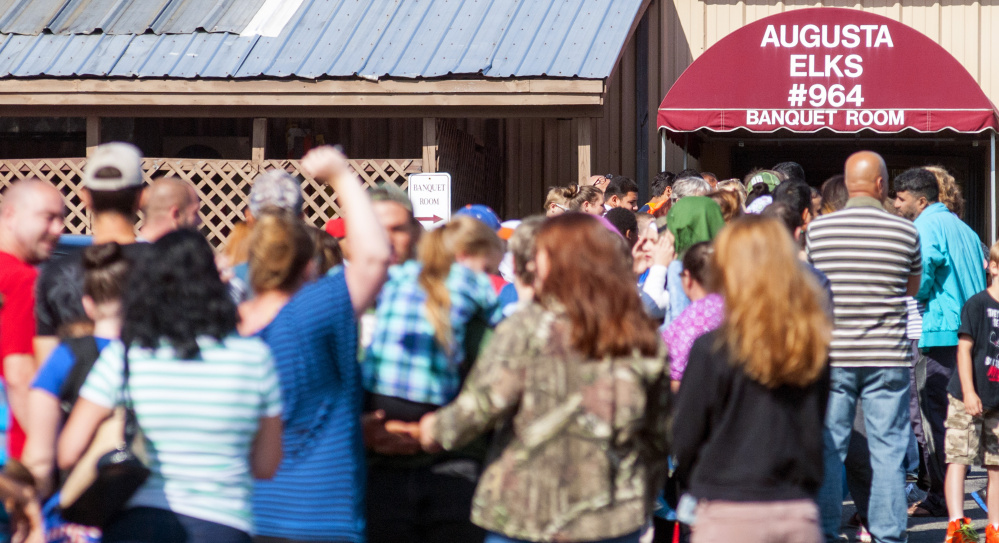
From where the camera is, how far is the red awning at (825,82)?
1088cm

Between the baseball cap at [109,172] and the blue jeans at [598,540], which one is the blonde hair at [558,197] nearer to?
the baseball cap at [109,172]

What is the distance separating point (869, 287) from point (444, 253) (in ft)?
8.36

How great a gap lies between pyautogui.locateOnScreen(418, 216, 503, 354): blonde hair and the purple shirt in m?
0.94

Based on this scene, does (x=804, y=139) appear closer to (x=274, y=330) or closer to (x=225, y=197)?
(x=225, y=197)

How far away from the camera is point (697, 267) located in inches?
194

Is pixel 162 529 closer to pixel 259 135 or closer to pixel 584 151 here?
pixel 584 151

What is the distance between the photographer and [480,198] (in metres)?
13.4

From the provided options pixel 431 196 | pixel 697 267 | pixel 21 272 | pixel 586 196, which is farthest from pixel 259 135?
pixel 21 272

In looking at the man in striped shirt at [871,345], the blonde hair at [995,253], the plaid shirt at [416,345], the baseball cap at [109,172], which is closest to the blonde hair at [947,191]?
the blonde hair at [995,253]

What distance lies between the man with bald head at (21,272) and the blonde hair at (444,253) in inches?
56.1

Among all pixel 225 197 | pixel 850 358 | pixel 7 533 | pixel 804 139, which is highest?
pixel 804 139

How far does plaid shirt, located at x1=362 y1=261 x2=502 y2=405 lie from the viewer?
3773 millimetres

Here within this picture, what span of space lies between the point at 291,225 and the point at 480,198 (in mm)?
9858

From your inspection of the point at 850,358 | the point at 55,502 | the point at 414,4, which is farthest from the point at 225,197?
the point at 55,502
